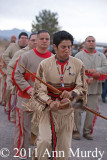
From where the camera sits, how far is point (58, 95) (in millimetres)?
3783

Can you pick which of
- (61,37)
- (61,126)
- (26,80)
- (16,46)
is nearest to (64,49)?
(61,37)

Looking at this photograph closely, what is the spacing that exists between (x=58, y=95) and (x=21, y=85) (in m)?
1.04

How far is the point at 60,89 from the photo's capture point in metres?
3.78

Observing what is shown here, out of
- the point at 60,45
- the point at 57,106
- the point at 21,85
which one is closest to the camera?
the point at 57,106

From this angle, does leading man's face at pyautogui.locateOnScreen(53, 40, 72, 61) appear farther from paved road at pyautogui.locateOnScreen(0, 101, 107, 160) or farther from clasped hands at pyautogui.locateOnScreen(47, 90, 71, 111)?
paved road at pyautogui.locateOnScreen(0, 101, 107, 160)

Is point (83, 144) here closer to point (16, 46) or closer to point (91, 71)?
point (91, 71)

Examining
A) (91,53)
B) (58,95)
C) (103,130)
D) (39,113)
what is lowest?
(103,130)

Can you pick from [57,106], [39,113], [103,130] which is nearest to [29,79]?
[39,113]

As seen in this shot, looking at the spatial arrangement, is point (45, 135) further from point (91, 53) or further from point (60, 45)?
point (91, 53)

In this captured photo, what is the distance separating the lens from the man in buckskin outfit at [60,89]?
3709 millimetres

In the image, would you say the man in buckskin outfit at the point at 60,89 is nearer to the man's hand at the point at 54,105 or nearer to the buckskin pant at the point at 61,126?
the buckskin pant at the point at 61,126

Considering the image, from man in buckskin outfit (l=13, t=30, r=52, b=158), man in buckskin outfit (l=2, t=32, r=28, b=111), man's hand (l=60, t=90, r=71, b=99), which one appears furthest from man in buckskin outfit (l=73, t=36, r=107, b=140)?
man's hand (l=60, t=90, r=71, b=99)

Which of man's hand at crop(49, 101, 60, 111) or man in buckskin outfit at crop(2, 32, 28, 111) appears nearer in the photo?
man's hand at crop(49, 101, 60, 111)

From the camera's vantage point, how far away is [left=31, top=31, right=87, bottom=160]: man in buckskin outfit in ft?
12.2
